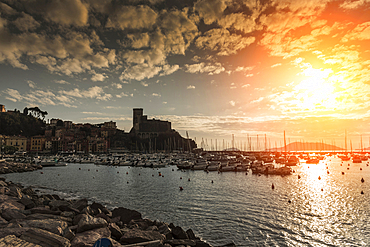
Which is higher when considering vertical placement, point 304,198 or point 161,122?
point 161,122

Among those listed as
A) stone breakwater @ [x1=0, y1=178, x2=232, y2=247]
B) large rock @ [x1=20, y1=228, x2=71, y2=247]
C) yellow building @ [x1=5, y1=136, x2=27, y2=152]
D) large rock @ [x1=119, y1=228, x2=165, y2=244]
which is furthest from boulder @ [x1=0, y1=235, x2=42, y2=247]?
yellow building @ [x1=5, y1=136, x2=27, y2=152]

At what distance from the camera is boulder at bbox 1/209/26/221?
9.77m

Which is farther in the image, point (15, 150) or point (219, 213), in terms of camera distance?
point (15, 150)

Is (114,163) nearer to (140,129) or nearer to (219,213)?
(219,213)

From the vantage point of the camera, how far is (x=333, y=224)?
15.4 m

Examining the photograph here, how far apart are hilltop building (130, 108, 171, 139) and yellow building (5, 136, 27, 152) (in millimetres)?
71746

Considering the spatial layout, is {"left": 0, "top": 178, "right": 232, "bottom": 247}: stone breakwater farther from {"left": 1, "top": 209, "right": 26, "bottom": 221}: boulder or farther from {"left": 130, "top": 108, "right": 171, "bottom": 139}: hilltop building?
{"left": 130, "top": 108, "right": 171, "bottom": 139}: hilltop building

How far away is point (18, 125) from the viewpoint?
419 feet

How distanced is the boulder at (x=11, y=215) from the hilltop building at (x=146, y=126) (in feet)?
517

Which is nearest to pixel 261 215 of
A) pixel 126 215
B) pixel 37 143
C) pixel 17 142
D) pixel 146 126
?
pixel 126 215

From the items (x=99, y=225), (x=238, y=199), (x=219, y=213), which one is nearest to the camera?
(x=99, y=225)

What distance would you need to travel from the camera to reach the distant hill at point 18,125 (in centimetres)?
12112

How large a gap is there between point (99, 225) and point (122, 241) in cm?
154

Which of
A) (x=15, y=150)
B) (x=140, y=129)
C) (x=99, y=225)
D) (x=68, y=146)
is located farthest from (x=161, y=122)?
(x=99, y=225)
